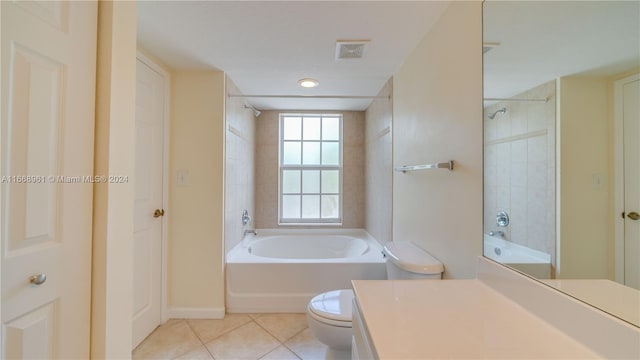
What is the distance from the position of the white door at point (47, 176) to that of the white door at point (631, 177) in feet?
5.24

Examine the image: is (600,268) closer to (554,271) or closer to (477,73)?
(554,271)

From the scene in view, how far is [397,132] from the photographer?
2.14m

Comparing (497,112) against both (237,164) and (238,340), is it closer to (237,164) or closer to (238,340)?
(238,340)

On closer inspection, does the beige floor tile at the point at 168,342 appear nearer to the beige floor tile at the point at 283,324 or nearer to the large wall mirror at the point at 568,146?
the beige floor tile at the point at 283,324

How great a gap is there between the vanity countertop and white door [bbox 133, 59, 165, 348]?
1.71 m

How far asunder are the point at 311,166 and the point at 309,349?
2.29 metres

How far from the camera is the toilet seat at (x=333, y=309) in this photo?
1378 mm

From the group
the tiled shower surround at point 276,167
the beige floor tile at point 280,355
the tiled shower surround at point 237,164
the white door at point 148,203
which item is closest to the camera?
the beige floor tile at point 280,355

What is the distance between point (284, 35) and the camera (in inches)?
63.5

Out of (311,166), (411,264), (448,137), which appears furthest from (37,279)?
(311,166)

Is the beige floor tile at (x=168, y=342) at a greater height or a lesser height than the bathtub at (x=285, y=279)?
lesser

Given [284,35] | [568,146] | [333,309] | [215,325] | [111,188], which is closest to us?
[568,146]

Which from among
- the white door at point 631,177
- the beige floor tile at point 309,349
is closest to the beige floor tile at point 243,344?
the beige floor tile at point 309,349

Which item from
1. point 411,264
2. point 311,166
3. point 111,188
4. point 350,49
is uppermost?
→ point 350,49
